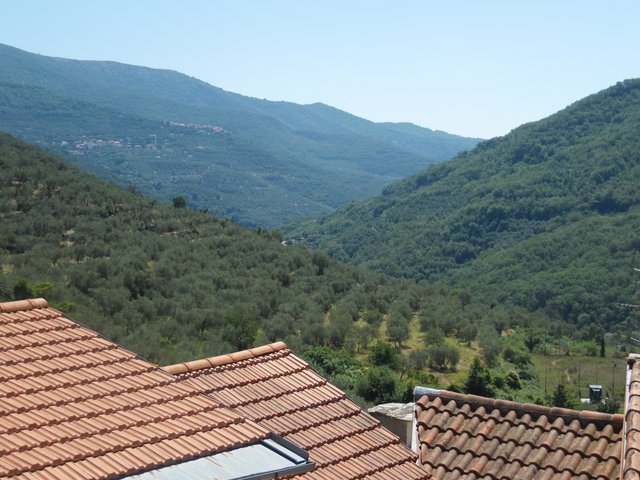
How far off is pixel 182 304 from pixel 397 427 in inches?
961

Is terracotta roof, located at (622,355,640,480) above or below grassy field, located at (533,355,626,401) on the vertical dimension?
above

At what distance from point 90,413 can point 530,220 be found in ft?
284

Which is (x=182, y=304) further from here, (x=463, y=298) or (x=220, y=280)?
(x=463, y=298)

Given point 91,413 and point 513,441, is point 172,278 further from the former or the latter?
point 91,413

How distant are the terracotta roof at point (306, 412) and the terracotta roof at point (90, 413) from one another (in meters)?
0.97

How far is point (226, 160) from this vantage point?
17362 cm

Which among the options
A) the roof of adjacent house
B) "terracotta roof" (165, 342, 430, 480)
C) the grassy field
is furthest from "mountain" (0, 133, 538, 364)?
the roof of adjacent house

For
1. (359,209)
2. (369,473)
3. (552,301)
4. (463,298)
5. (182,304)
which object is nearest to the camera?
(369,473)

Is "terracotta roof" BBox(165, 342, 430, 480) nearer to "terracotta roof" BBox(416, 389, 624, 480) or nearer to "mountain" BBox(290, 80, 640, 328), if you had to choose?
"terracotta roof" BBox(416, 389, 624, 480)

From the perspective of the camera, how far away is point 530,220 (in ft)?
289

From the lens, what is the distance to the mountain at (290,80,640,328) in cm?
6600

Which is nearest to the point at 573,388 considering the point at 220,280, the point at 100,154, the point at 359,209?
the point at 220,280

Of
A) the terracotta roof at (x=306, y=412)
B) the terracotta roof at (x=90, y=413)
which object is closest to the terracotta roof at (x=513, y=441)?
the terracotta roof at (x=306, y=412)

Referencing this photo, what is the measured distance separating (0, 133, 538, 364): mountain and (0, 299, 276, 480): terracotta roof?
19579 millimetres
